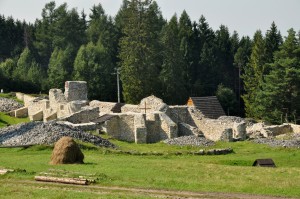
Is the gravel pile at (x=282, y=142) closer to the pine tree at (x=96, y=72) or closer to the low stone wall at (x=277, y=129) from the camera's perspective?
the low stone wall at (x=277, y=129)

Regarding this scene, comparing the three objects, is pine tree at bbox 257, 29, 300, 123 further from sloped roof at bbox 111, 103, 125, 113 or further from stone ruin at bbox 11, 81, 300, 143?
sloped roof at bbox 111, 103, 125, 113

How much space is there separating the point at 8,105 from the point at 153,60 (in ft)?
62.6

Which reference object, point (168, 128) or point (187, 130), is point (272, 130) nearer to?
point (187, 130)

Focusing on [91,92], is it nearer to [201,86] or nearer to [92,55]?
[92,55]

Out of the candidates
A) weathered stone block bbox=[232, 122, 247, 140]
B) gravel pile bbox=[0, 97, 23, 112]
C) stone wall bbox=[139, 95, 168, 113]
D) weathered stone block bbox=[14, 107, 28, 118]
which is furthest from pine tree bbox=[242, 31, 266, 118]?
gravel pile bbox=[0, 97, 23, 112]

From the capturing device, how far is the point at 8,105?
59.4 meters

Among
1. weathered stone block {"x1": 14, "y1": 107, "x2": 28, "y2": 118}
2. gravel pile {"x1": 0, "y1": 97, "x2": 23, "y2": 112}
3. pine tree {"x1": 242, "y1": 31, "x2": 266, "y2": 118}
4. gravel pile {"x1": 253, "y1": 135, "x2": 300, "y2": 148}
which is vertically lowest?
gravel pile {"x1": 253, "y1": 135, "x2": 300, "y2": 148}

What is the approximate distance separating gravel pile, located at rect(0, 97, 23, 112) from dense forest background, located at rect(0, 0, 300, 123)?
46.2 ft

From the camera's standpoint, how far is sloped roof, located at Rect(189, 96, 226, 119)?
2023 inches

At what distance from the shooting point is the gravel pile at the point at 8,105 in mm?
58216

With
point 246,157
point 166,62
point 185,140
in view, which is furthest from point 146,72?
point 246,157

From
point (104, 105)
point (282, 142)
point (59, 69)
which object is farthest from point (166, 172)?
point (59, 69)

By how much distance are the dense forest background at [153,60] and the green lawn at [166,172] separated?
27.5 meters

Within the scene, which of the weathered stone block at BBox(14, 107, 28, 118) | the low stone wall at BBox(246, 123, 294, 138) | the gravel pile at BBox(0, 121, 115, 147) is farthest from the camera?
the weathered stone block at BBox(14, 107, 28, 118)
